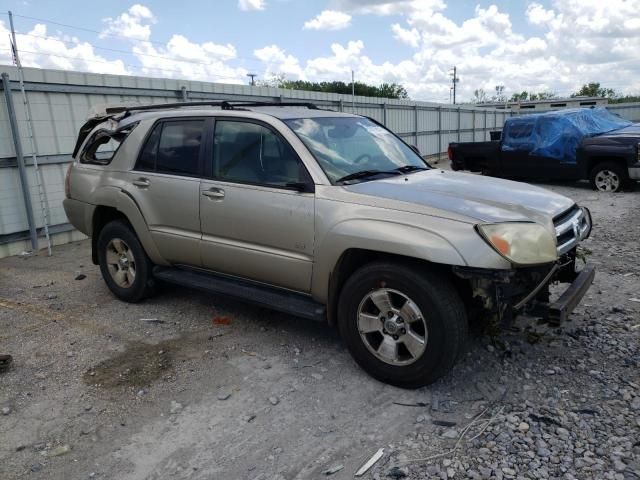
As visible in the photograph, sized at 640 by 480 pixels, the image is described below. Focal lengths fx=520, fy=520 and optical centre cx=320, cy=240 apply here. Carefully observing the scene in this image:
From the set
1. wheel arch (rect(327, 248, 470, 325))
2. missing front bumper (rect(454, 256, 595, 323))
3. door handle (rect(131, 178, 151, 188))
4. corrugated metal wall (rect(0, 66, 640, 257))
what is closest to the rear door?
door handle (rect(131, 178, 151, 188))

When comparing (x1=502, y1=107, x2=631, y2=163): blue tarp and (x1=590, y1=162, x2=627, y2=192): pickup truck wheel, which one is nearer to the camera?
(x1=590, y1=162, x2=627, y2=192): pickup truck wheel

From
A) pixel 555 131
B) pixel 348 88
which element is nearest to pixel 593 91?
pixel 348 88

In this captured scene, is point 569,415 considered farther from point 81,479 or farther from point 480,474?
point 81,479

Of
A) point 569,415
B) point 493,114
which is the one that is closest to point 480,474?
point 569,415

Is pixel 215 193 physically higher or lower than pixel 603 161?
higher

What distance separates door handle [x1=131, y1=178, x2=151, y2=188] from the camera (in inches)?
185

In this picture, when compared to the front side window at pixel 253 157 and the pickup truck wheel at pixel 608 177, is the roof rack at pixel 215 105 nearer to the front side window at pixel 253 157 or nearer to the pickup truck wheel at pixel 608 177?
the front side window at pixel 253 157

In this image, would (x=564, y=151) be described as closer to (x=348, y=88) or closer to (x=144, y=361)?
(x=144, y=361)

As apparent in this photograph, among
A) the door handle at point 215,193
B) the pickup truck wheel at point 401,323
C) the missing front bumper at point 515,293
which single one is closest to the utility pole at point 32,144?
the door handle at point 215,193

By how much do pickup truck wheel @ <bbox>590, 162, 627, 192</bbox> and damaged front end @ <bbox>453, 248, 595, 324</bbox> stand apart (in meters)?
9.20

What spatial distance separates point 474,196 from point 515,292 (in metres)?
0.74

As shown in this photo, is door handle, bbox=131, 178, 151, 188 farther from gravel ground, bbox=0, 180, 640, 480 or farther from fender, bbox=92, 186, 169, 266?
gravel ground, bbox=0, 180, 640, 480

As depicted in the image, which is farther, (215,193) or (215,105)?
(215,105)

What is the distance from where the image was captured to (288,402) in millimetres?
3371
